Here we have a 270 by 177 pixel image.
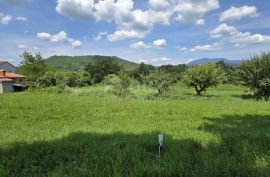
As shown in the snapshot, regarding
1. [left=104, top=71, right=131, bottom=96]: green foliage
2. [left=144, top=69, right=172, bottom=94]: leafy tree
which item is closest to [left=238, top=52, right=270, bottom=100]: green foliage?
[left=144, top=69, right=172, bottom=94]: leafy tree

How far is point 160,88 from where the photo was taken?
137 ft

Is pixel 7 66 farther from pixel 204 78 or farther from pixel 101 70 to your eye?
pixel 204 78

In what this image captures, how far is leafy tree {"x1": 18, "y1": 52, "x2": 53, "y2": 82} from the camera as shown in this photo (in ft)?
271

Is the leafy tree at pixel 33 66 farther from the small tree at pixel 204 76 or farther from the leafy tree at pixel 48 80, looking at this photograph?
the small tree at pixel 204 76

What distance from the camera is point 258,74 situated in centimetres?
3266

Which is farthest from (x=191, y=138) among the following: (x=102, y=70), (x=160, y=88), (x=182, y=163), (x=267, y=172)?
(x=102, y=70)

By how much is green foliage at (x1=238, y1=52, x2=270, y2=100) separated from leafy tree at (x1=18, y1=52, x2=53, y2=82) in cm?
6428

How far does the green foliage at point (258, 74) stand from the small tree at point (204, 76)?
9612mm

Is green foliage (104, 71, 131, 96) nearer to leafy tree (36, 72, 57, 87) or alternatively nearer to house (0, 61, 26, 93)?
leafy tree (36, 72, 57, 87)

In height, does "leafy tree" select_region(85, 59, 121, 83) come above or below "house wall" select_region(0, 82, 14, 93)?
above

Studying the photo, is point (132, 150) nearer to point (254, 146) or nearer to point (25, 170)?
point (25, 170)

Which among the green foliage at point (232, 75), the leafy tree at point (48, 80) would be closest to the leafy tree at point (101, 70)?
the leafy tree at point (48, 80)

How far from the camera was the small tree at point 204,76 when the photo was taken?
4422cm

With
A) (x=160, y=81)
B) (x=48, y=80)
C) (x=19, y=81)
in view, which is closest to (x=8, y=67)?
(x=19, y=81)
